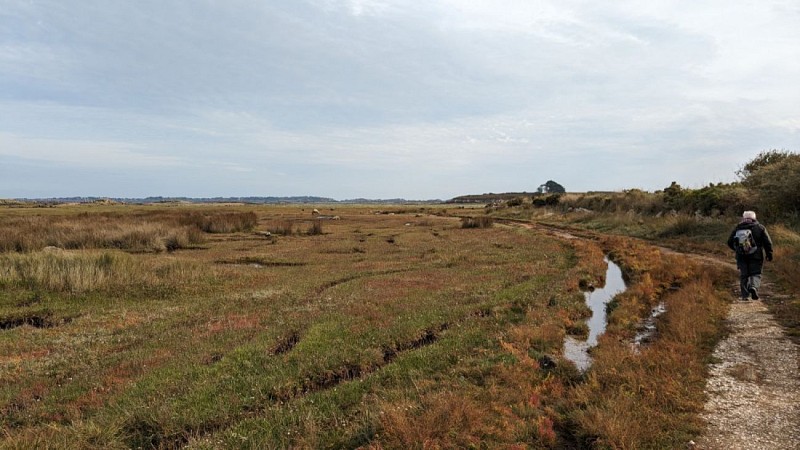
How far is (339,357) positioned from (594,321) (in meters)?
8.35

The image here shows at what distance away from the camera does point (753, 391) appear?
24.7 feet

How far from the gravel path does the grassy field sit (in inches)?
13.3

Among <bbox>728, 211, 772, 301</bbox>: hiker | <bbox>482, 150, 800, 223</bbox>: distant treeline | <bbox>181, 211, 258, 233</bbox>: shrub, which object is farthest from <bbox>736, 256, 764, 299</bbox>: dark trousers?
<bbox>181, 211, 258, 233</bbox>: shrub

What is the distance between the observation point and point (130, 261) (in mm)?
20797

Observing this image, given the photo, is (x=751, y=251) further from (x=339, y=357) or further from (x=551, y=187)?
(x=551, y=187)

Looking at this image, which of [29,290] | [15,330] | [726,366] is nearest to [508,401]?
[726,366]

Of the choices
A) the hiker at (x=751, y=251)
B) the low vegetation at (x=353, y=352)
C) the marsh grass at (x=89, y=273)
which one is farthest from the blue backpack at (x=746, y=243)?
the marsh grass at (x=89, y=273)

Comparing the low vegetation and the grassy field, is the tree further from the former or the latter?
the grassy field

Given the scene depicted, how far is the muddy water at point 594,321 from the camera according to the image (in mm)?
10539

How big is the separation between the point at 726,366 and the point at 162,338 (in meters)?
14.0

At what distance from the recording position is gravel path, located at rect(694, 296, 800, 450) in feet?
20.1

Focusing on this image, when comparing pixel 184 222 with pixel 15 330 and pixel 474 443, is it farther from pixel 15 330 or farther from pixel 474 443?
pixel 474 443

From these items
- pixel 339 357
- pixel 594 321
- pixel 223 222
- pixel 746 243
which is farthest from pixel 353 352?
pixel 223 222

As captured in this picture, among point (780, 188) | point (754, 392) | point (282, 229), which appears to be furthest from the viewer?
point (282, 229)
